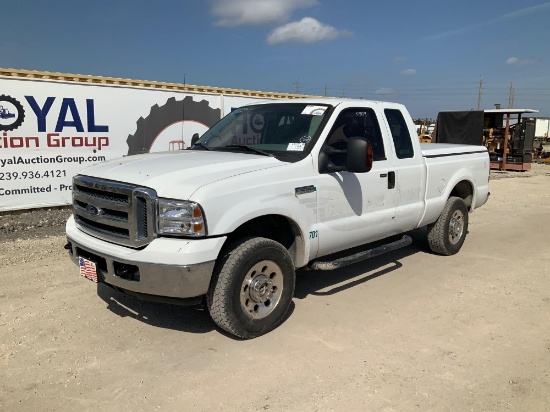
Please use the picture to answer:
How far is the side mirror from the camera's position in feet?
13.1

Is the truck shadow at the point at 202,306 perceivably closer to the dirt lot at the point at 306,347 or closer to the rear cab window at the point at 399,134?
the dirt lot at the point at 306,347

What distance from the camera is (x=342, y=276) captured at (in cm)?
544

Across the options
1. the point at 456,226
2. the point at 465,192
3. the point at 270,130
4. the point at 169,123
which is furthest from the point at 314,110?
the point at 169,123

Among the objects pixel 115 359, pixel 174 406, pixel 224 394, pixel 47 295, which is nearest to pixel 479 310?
pixel 224 394

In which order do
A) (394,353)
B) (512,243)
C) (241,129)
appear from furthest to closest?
(512,243) < (241,129) < (394,353)

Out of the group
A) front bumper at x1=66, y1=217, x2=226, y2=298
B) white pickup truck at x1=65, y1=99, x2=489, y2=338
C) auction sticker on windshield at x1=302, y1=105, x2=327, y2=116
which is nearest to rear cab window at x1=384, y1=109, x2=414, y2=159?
white pickup truck at x1=65, y1=99, x2=489, y2=338

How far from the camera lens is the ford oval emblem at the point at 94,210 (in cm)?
368

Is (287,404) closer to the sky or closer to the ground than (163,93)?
closer to the ground

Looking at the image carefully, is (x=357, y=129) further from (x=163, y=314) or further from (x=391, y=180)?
(x=163, y=314)

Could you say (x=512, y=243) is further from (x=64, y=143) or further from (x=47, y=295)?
(x=64, y=143)

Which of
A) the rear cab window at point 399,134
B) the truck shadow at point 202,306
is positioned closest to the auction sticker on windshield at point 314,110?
the rear cab window at point 399,134

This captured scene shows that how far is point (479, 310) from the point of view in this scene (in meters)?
4.51

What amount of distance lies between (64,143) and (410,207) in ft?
20.6

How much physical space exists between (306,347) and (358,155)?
1.68 meters
